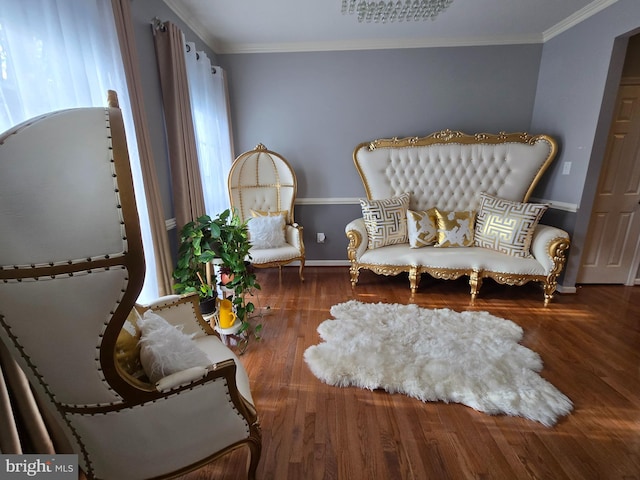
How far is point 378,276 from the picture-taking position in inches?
131

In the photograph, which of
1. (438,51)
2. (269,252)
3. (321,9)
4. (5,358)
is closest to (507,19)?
(438,51)

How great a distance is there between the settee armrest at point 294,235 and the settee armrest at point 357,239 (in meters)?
0.51

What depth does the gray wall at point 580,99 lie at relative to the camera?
2.35m

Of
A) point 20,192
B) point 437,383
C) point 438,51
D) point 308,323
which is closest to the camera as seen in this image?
point 20,192

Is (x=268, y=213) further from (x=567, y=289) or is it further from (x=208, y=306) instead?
(x=567, y=289)

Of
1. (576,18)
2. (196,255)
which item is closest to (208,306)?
(196,255)

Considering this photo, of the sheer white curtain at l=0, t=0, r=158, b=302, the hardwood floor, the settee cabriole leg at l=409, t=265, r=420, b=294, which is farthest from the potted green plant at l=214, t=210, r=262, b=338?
the settee cabriole leg at l=409, t=265, r=420, b=294

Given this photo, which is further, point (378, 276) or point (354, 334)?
point (378, 276)

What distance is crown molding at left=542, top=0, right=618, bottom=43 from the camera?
7.76ft

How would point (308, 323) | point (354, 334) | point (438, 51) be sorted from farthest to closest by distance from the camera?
point (438, 51)
point (308, 323)
point (354, 334)

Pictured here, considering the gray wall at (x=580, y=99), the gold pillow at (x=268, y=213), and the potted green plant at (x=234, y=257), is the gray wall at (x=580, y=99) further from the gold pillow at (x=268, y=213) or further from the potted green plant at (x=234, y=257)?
the potted green plant at (x=234, y=257)

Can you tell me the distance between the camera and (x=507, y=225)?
105 inches

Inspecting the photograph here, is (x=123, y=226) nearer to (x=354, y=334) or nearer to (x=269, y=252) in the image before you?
(x=354, y=334)

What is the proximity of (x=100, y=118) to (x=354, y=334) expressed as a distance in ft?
6.24
